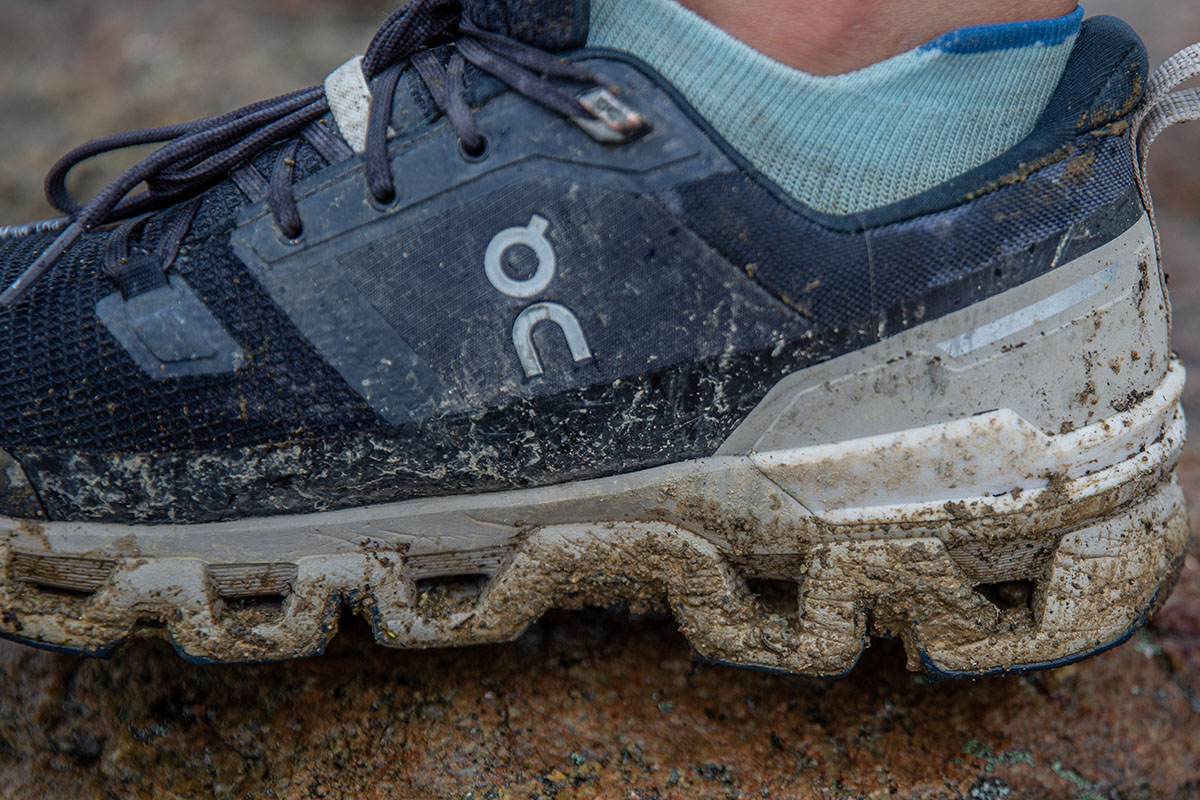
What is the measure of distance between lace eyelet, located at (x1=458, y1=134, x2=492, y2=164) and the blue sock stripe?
0.40 metres

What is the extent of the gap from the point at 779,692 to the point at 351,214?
26.6 inches

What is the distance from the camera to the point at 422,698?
0.99 meters

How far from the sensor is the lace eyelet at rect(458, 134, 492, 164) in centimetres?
84

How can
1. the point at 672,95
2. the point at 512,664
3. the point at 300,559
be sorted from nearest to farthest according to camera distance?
1. the point at 672,95
2. the point at 300,559
3. the point at 512,664

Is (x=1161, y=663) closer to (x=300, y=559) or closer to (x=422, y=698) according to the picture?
(x=422, y=698)

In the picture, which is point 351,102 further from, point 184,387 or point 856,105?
point 856,105

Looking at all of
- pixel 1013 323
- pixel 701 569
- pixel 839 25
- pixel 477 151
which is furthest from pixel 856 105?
Answer: pixel 701 569

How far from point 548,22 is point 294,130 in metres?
0.29

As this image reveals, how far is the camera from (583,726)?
982 mm

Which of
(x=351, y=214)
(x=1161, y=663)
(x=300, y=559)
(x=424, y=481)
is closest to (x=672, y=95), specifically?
(x=351, y=214)

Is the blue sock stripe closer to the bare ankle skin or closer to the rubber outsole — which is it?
the bare ankle skin

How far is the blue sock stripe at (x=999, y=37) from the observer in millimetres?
805

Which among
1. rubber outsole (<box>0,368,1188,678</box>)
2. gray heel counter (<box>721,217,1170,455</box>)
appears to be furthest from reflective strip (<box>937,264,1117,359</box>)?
rubber outsole (<box>0,368,1188,678</box>)

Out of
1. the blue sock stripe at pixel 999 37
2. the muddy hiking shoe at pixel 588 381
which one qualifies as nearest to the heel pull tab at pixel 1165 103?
the muddy hiking shoe at pixel 588 381
